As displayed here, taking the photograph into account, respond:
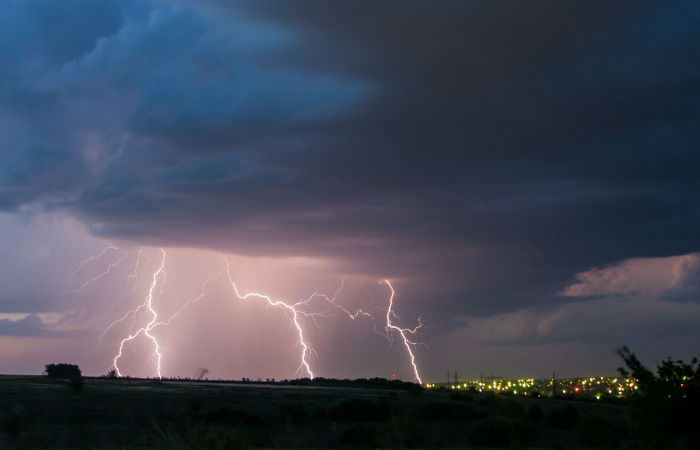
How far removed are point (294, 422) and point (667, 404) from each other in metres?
24.2

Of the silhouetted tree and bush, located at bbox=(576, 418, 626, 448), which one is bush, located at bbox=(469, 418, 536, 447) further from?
the silhouetted tree

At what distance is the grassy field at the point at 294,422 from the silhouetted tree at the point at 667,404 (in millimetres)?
3889

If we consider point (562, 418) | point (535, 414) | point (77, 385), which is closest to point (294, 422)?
point (535, 414)

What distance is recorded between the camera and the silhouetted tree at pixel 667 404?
24.4 meters

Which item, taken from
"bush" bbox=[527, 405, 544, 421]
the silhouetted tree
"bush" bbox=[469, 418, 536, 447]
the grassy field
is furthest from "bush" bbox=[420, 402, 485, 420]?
the silhouetted tree

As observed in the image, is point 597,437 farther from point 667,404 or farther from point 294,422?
point 294,422

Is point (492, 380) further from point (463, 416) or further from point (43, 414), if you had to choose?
point (43, 414)

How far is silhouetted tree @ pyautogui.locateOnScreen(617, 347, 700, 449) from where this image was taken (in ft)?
80.1

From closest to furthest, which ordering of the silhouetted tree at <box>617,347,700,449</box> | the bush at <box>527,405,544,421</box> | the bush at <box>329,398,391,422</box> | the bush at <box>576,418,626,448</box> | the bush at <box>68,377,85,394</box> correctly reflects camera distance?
1. the silhouetted tree at <box>617,347,700,449</box>
2. the bush at <box>576,418,626,448</box>
3. the bush at <box>329,398,391,422</box>
4. the bush at <box>527,405,544,421</box>
5. the bush at <box>68,377,85,394</box>

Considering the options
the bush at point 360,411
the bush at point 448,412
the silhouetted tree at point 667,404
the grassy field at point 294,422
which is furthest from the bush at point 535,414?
the silhouetted tree at point 667,404

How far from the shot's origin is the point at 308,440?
130 feet

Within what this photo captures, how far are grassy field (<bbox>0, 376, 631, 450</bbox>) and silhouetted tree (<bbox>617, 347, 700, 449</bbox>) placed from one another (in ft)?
12.8

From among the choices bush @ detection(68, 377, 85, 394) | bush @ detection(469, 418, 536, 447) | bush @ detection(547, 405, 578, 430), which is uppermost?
bush @ detection(68, 377, 85, 394)

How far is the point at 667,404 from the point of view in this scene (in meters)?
25.2
